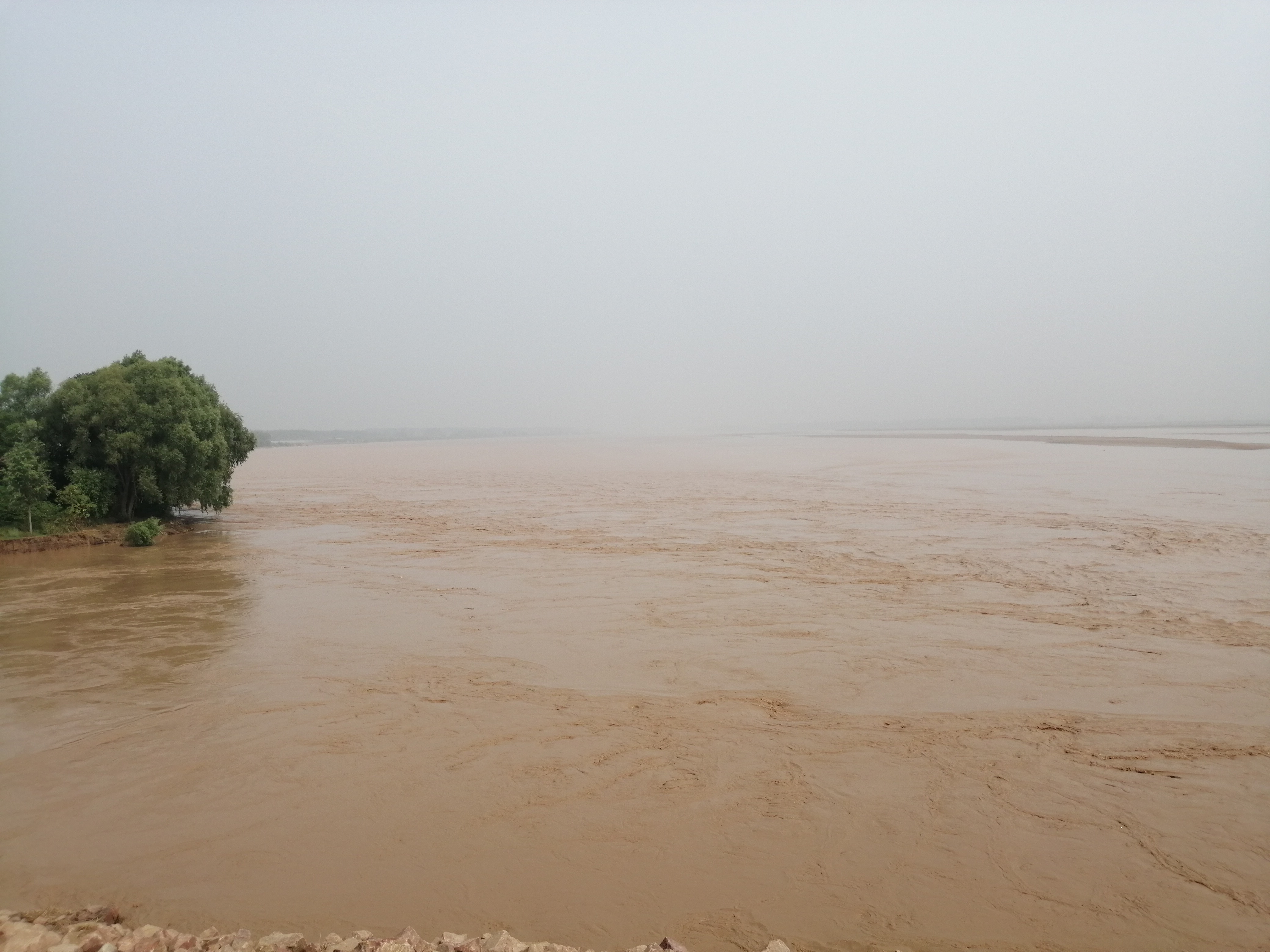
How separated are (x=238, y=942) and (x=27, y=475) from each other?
23.6m

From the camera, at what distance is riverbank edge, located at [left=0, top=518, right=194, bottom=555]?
72.2 feet

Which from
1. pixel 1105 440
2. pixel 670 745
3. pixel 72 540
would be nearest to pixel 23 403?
pixel 72 540

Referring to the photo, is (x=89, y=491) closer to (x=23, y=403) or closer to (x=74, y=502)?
(x=74, y=502)

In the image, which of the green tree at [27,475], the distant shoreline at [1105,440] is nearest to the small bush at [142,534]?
the green tree at [27,475]

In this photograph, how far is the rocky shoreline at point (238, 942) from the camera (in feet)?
14.8

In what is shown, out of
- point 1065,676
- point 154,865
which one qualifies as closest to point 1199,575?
point 1065,676

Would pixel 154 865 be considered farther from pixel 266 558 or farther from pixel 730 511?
pixel 730 511

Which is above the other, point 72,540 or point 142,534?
point 142,534

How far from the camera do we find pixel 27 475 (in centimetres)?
2216

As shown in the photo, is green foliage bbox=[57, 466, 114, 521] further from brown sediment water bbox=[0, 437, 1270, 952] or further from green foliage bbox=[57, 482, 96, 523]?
brown sediment water bbox=[0, 437, 1270, 952]

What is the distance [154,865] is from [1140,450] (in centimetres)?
6748

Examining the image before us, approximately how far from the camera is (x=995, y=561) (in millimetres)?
16734

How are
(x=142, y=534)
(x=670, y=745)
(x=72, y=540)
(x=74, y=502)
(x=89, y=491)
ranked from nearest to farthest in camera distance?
(x=670, y=745) → (x=72, y=540) → (x=142, y=534) → (x=74, y=502) → (x=89, y=491)

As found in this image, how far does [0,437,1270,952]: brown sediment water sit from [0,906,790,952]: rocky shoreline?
0.34 m
